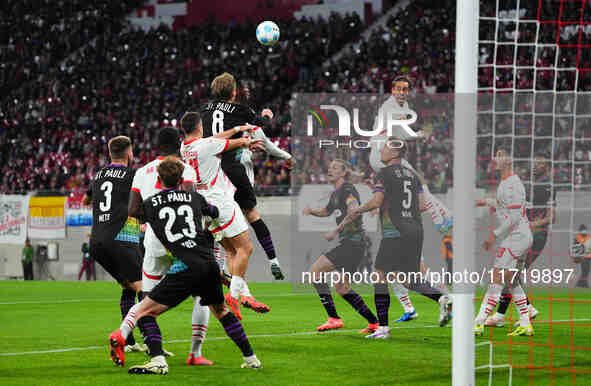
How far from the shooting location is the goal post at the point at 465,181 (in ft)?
19.9

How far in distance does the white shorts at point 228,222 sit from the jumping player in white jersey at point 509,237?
312 cm

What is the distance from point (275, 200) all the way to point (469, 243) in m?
19.0

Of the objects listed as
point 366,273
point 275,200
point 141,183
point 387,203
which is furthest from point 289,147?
point 141,183

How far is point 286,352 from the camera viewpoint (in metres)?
9.23

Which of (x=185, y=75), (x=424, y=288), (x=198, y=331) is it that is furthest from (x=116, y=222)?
(x=185, y=75)

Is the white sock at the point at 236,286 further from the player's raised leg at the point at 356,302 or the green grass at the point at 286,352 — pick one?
the player's raised leg at the point at 356,302

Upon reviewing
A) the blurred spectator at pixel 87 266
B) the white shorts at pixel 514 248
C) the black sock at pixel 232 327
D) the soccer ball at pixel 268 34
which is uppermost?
the soccer ball at pixel 268 34

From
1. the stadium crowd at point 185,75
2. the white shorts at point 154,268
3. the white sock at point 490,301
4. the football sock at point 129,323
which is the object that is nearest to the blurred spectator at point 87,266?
the stadium crowd at point 185,75

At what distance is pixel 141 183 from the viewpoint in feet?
26.0

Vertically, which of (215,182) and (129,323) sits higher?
(215,182)

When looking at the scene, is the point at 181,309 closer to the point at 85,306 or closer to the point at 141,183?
the point at 85,306

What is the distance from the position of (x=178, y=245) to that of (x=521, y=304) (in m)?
5.08

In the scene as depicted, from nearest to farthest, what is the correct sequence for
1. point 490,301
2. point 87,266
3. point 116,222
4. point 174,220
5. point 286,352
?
point 174,220, point 116,222, point 286,352, point 490,301, point 87,266

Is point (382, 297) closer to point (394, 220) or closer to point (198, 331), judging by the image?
point (394, 220)
